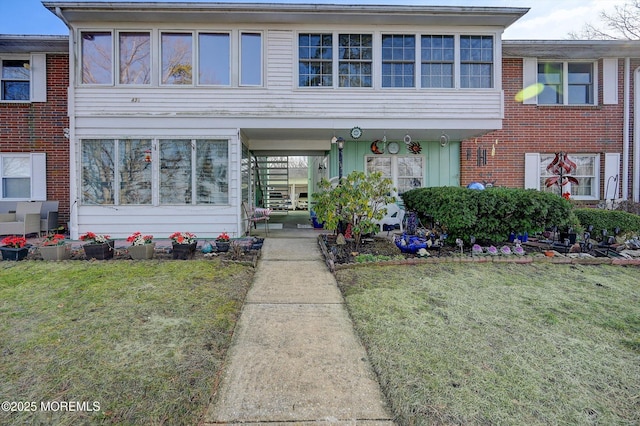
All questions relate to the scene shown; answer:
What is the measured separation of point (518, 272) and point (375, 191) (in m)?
2.77

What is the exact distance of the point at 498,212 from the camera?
618 cm

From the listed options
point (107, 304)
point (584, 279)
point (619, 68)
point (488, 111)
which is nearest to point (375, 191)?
Result: point (584, 279)

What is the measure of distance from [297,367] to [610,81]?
12782 millimetres

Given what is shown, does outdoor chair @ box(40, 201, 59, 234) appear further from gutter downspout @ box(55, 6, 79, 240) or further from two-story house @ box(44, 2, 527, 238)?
two-story house @ box(44, 2, 527, 238)


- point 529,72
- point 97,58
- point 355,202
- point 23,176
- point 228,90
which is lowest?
point 355,202

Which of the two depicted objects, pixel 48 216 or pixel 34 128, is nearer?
pixel 48 216

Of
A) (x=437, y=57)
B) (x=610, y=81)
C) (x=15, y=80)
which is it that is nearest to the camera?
(x=437, y=57)

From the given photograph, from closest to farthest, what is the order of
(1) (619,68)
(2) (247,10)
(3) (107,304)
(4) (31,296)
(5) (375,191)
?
(3) (107,304), (4) (31,296), (5) (375,191), (2) (247,10), (1) (619,68)

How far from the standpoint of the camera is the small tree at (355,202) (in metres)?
6.52

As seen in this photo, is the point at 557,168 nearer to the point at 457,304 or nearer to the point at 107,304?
the point at 457,304

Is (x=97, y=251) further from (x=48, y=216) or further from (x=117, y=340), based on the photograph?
(x=48, y=216)

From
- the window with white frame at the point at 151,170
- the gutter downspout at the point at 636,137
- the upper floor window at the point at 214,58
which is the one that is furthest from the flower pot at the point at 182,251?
the gutter downspout at the point at 636,137

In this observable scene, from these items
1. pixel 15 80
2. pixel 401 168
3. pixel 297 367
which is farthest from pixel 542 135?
pixel 15 80

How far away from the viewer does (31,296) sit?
4.12 meters
